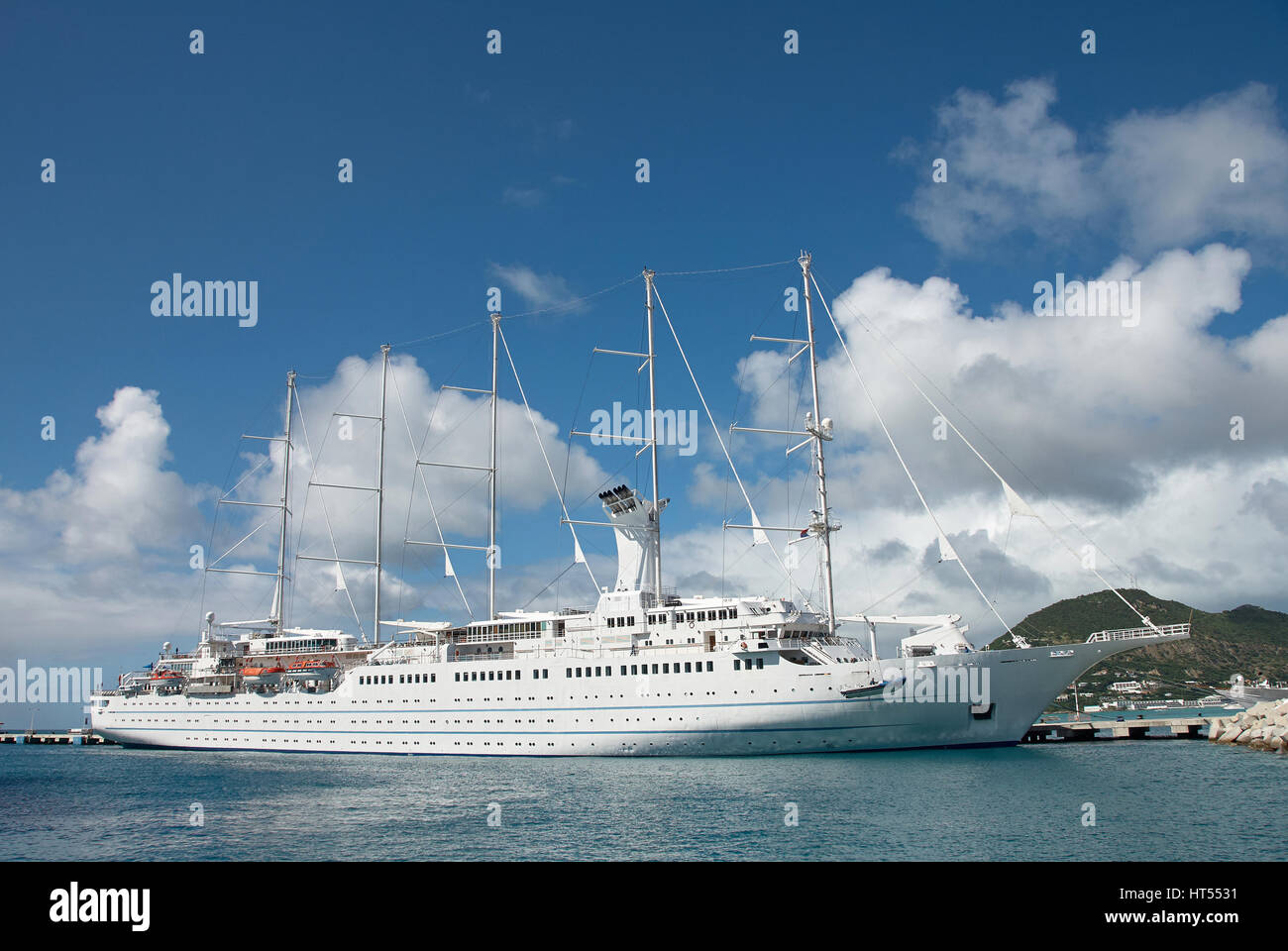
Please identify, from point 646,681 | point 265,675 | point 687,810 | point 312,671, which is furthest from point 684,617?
point 265,675

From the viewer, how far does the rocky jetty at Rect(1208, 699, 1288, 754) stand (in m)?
40.4

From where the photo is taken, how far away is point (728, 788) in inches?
1027

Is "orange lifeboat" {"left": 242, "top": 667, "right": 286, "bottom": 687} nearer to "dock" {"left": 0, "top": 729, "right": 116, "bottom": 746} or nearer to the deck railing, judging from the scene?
"dock" {"left": 0, "top": 729, "right": 116, "bottom": 746}

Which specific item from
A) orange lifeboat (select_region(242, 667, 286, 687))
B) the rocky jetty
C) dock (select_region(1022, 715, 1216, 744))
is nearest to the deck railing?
the rocky jetty

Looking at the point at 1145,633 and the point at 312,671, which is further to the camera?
the point at 312,671

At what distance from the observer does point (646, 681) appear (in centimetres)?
3606

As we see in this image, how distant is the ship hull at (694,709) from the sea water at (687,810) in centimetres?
108

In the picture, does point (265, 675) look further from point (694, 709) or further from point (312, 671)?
point (694, 709)

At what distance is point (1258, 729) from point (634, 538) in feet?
111

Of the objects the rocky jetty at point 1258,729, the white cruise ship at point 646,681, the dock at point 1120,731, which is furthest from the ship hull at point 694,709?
the dock at point 1120,731

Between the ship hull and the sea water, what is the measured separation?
1.08 m
